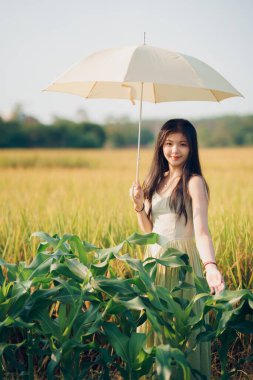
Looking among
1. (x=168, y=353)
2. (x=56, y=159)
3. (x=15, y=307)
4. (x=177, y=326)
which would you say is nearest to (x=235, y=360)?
(x=177, y=326)

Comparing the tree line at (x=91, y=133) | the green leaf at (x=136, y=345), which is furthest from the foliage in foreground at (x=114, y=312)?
the tree line at (x=91, y=133)

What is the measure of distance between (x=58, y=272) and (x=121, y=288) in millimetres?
318

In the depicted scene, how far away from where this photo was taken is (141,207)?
9.27ft

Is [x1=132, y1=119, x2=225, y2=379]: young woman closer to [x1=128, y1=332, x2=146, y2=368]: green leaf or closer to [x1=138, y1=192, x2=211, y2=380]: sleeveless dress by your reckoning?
[x1=138, y1=192, x2=211, y2=380]: sleeveless dress

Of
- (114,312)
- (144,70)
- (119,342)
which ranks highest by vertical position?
(144,70)

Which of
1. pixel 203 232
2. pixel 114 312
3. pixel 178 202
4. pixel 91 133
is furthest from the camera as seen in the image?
pixel 91 133

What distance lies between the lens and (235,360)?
3193 millimetres

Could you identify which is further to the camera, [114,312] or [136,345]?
[114,312]

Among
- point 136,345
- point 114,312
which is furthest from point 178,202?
point 136,345

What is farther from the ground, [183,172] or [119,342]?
[183,172]

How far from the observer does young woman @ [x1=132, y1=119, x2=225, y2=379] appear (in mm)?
2729

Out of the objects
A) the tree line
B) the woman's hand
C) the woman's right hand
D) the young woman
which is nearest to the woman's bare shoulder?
the young woman

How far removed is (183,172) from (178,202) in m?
0.15

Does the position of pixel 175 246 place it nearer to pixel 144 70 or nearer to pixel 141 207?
pixel 141 207
